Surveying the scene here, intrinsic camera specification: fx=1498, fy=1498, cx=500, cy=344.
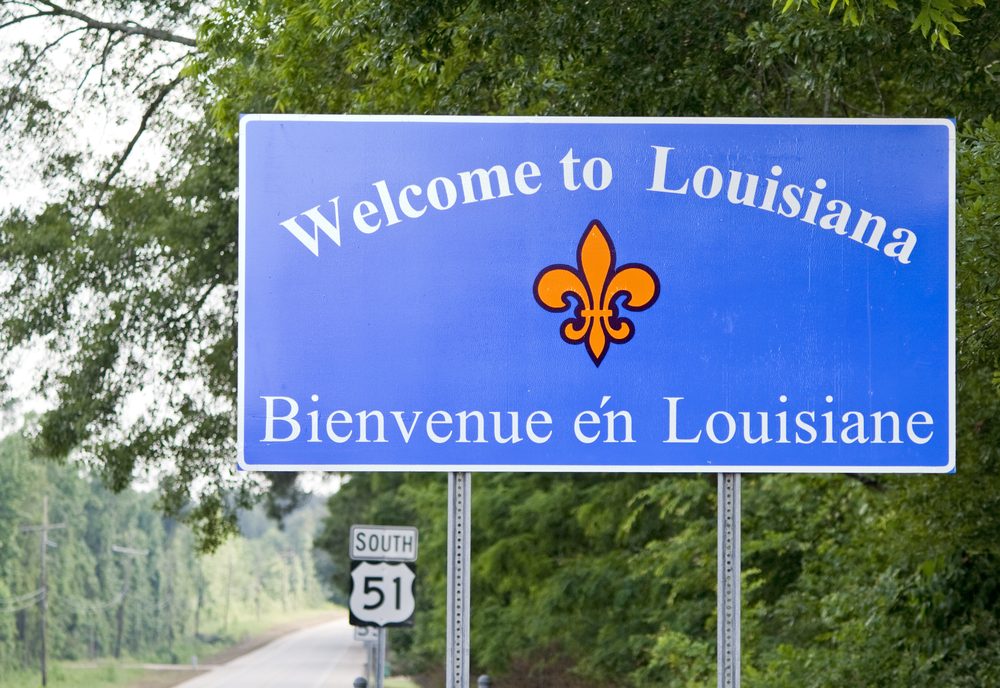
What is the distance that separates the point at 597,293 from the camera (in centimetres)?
439

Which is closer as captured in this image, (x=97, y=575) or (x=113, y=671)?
(x=113, y=671)

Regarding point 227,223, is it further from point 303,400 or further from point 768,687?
point 303,400

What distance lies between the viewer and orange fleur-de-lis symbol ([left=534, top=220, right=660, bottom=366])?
441 centimetres

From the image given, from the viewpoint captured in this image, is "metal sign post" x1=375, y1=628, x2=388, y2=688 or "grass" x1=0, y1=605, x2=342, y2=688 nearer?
"metal sign post" x1=375, y1=628, x2=388, y2=688

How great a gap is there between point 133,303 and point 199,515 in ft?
11.6

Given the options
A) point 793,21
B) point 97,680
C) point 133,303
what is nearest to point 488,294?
point 793,21

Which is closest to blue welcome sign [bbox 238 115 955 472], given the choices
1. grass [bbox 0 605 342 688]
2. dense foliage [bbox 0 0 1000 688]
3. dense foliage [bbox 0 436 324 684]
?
dense foliage [bbox 0 0 1000 688]

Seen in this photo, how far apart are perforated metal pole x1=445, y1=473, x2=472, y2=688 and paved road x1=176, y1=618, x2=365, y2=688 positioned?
4116 centimetres

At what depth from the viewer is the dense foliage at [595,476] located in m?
8.68

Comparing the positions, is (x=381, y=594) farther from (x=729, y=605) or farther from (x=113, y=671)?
(x=113, y=671)

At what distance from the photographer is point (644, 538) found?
22.5m

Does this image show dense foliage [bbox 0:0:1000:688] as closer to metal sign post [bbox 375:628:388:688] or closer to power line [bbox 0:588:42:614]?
metal sign post [bbox 375:628:388:688]

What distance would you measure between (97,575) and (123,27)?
275ft

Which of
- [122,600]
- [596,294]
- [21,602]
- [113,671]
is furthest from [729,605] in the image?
[122,600]
